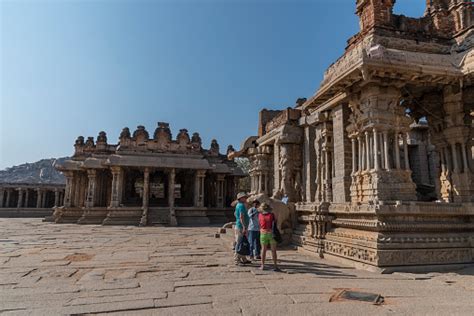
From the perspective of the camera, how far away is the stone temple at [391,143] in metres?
5.50

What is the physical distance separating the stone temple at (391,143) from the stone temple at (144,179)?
45.0 feet

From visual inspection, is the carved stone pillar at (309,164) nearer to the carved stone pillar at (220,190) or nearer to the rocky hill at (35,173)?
the carved stone pillar at (220,190)

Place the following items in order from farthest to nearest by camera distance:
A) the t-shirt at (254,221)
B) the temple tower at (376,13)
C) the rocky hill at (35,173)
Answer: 1. the rocky hill at (35,173)
2. the temple tower at (376,13)
3. the t-shirt at (254,221)

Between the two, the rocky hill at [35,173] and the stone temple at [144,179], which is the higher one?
the rocky hill at [35,173]

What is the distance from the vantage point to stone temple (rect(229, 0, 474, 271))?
18.0ft

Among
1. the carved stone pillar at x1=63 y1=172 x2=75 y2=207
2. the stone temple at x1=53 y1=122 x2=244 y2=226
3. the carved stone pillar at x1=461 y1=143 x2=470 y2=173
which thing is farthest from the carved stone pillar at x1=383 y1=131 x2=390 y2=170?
the carved stone pillar at x1=63 y1=172 x2=75 y2=207

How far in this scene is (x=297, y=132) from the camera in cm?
1045

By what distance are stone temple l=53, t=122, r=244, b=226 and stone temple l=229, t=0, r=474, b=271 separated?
1372cm

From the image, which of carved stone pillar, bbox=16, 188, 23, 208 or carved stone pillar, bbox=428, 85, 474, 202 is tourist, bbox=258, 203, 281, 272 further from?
carved stone pillar, bbox=16, 188, 23, 208

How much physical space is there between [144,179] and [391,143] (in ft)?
62.2

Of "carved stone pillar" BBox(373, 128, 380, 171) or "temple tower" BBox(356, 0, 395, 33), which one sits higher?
"temple tower" BBox(356, 0, 395, 33)

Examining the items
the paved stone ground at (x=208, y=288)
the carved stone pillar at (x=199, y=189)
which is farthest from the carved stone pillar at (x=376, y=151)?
the carved stone pillar at (x=199, y=189)

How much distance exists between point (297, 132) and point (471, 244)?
5915mm

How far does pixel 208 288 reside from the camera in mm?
4129
